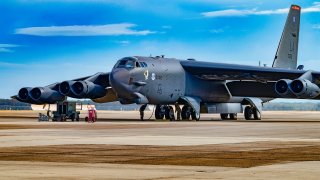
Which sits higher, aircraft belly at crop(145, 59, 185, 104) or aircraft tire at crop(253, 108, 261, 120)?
aircraft belly at crop(145, 59, 185, 104)

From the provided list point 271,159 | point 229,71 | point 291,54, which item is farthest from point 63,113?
point 271,159

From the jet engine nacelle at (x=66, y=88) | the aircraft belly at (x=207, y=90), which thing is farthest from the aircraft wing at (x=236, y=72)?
the jet engine nacelle at (x=66, y=88)

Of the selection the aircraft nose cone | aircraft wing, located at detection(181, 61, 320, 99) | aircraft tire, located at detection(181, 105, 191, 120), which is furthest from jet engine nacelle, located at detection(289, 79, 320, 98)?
the aircraft nose cone

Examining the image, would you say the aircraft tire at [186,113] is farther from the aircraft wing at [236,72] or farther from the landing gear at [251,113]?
the landing gear at [251,113]

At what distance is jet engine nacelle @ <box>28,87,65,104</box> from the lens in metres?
59.8

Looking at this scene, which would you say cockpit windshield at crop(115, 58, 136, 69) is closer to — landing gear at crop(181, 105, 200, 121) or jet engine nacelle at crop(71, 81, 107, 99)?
jet engine nacelle at crop(71, 81, 107, 99)

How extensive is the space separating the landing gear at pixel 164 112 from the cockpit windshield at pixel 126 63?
18.9 ft

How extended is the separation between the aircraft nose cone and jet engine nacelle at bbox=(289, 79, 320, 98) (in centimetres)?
1112

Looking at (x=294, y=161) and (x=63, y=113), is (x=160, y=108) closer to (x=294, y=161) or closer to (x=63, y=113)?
(x=63, y=113)

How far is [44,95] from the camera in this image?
196 ft

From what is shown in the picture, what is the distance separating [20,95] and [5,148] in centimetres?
4108

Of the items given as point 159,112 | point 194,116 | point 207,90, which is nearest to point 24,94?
point 159,112

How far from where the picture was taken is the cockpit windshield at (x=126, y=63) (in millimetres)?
52062

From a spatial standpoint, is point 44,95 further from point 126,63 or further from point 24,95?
point 126,63
